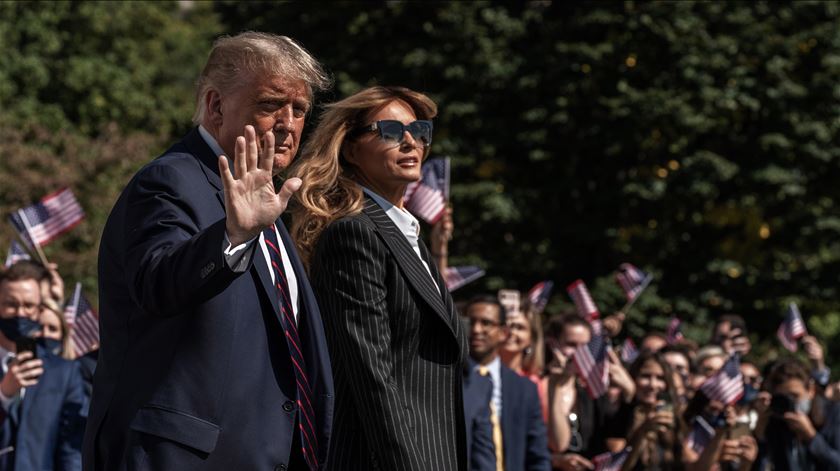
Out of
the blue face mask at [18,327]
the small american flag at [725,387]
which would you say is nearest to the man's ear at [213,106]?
the blue face mask at [18,327]

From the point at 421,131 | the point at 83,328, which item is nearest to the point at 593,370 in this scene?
the point at 83,328

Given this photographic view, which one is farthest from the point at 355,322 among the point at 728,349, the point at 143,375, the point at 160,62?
the point at 160,62

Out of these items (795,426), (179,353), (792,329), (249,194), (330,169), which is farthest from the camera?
(792,329)

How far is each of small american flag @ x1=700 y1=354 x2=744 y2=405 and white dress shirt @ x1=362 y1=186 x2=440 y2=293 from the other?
236 inches

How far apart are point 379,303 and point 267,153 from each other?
3.62ft

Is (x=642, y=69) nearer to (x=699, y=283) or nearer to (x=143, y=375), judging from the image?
(x=699, y=283)

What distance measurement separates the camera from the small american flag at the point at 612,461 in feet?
31.8

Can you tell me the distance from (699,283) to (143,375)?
24122 mm

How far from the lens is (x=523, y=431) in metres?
8.80

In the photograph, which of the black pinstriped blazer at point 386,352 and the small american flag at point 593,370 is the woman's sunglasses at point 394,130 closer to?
the black pinstriped blazer at point 386,352

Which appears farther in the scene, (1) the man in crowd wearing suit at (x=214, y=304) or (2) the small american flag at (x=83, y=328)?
(2) the small american flag at (x=83, y=328)

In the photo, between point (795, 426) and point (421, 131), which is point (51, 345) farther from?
point (795, 426)

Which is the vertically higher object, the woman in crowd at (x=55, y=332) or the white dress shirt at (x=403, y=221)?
the white dress shirt at (x=403, y=221)

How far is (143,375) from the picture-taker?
3.58 meters
